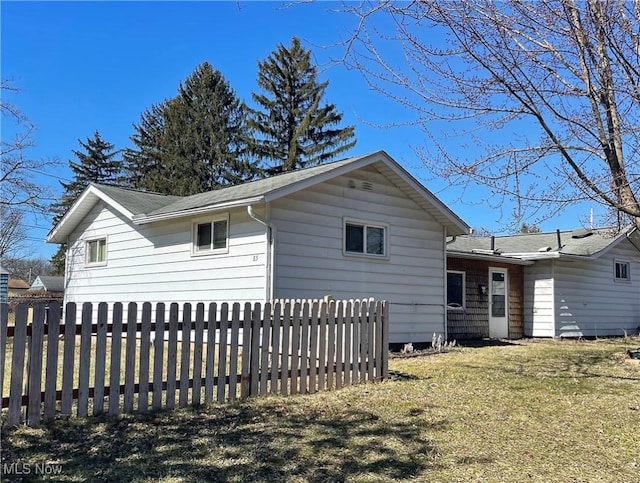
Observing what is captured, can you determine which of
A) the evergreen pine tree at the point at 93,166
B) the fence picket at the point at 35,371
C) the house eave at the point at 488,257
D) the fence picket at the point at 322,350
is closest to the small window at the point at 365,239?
the house eave at the point at 488,257

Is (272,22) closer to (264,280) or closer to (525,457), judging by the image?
(264,280)

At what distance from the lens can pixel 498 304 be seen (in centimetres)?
1664

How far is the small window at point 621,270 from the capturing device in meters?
19.1

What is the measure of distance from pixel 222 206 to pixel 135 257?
4.56m

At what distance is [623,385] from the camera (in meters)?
7.93

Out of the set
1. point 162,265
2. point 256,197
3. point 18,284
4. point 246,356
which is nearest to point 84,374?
point 246,356

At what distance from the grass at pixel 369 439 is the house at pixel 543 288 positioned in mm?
8230

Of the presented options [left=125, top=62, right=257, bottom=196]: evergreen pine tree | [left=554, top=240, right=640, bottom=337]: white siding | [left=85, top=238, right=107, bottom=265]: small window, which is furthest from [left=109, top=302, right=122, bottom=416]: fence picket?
[left=125, top=62, right=257, bottom=196]: evergreen pine tree

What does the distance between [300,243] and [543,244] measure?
11284 mm

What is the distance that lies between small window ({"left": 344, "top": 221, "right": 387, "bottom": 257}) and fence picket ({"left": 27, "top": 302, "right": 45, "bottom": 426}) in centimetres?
760

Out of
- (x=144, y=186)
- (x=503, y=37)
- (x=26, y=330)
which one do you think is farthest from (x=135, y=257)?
(x=144, y=186)

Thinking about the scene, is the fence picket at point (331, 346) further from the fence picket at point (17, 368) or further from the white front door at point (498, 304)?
the white front door at point (498, 304)

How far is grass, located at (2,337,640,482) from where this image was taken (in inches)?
154

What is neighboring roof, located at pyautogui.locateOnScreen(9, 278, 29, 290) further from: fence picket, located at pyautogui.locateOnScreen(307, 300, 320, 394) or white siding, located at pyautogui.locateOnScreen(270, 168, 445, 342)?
fence picket, located at pyautogui.locateOnScreen(307, 300, 320, 394)
